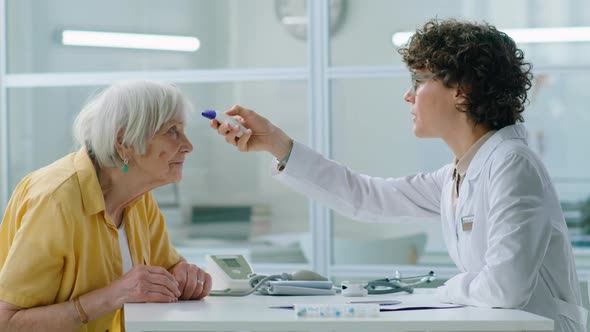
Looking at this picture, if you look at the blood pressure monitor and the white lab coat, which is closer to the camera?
the white lab coat

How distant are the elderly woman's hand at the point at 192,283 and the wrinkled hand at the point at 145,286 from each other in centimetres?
10

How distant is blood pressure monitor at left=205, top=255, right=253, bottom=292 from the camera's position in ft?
8.68

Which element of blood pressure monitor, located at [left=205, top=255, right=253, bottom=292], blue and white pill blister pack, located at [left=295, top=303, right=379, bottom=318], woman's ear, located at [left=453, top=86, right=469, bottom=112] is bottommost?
blood pressure monitor, located at [left=205, top=255, right=253, bottom=292]

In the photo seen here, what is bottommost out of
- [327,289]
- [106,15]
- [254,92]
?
[327,289]

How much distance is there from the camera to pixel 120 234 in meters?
2.67

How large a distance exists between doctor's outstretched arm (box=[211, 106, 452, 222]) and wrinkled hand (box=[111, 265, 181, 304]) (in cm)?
61

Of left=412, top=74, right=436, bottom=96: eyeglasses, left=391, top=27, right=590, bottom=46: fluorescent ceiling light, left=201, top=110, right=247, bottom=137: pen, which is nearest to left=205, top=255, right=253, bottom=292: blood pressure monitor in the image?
left=201, top=110, right=247, bottom=137: pen

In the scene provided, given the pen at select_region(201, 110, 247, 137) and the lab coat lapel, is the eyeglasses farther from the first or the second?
the pen at select_region(201, 110, 247, 137)

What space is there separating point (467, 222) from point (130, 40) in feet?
11.9

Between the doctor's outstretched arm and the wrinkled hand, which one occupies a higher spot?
the doctor's outstretched arm

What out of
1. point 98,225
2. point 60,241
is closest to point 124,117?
point 98,225

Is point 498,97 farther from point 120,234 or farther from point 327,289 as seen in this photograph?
point 120,234

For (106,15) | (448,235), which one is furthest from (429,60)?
(106,15)

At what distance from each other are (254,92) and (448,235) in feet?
9.66
